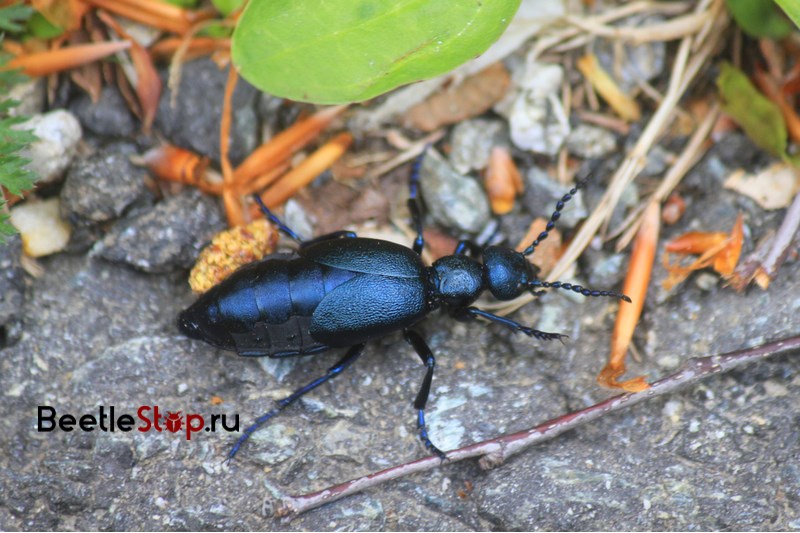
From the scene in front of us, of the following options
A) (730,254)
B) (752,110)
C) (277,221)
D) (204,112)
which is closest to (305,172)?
(277,221)

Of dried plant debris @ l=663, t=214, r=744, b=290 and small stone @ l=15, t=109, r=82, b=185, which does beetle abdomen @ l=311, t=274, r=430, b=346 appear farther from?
small stone @ l=15, t=109, r=82, b=185

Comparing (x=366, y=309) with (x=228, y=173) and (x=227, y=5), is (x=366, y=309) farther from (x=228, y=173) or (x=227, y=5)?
(x=227, y=5)

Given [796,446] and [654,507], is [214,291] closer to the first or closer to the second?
[654,507]

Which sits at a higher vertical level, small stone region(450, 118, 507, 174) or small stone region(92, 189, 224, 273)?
small stone region(450, 118, 507, 174)

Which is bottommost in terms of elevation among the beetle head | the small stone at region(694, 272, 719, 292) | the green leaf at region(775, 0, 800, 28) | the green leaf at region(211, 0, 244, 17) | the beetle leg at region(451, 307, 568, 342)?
the beetle head

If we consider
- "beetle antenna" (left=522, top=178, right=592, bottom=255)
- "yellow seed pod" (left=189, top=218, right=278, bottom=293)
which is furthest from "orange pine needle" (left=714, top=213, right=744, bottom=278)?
"yellow seed pod" (left=189, top=218, right=278, bottom=293)

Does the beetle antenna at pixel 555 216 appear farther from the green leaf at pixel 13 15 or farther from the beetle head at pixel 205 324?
the green leaf at pixel 13 15

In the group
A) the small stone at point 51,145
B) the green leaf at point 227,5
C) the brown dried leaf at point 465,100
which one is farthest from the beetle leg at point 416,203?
the small stone at point 51,145
